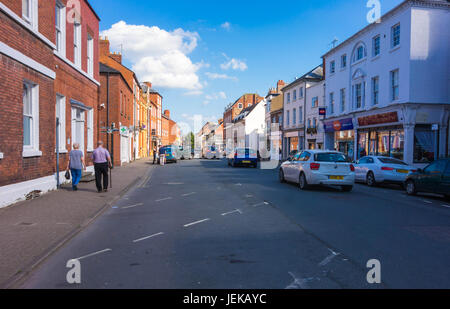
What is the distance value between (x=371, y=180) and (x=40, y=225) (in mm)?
13769

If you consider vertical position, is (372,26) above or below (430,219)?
above

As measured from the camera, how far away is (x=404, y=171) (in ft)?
50.3

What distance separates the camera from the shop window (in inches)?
852

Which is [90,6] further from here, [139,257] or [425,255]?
[425,255]

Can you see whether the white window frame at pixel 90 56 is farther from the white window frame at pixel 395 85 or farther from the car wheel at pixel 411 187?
the white window frame at pixel 395 85

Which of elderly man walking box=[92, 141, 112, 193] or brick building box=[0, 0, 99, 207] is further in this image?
elderly man walking box=[92, 141, 112, 193]

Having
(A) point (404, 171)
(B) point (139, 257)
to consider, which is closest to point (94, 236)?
(B) point (139, 257)

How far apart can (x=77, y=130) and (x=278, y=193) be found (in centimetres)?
1006

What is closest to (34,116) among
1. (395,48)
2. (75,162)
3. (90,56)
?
(75,162)

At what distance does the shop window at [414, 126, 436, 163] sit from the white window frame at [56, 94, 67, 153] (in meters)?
19.3

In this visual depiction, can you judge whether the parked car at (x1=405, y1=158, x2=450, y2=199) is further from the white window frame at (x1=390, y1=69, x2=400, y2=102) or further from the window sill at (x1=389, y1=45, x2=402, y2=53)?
the window sill at (x1=389, y1=45, x2=402, y2=53)

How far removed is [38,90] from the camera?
1103 cm

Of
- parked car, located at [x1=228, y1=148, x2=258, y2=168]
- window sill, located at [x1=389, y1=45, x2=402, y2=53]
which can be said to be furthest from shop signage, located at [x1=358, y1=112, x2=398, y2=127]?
parked car, located at [x1=228, y1=148, x2=258, y2=168]

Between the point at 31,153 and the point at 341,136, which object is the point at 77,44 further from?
the point at 341,136
